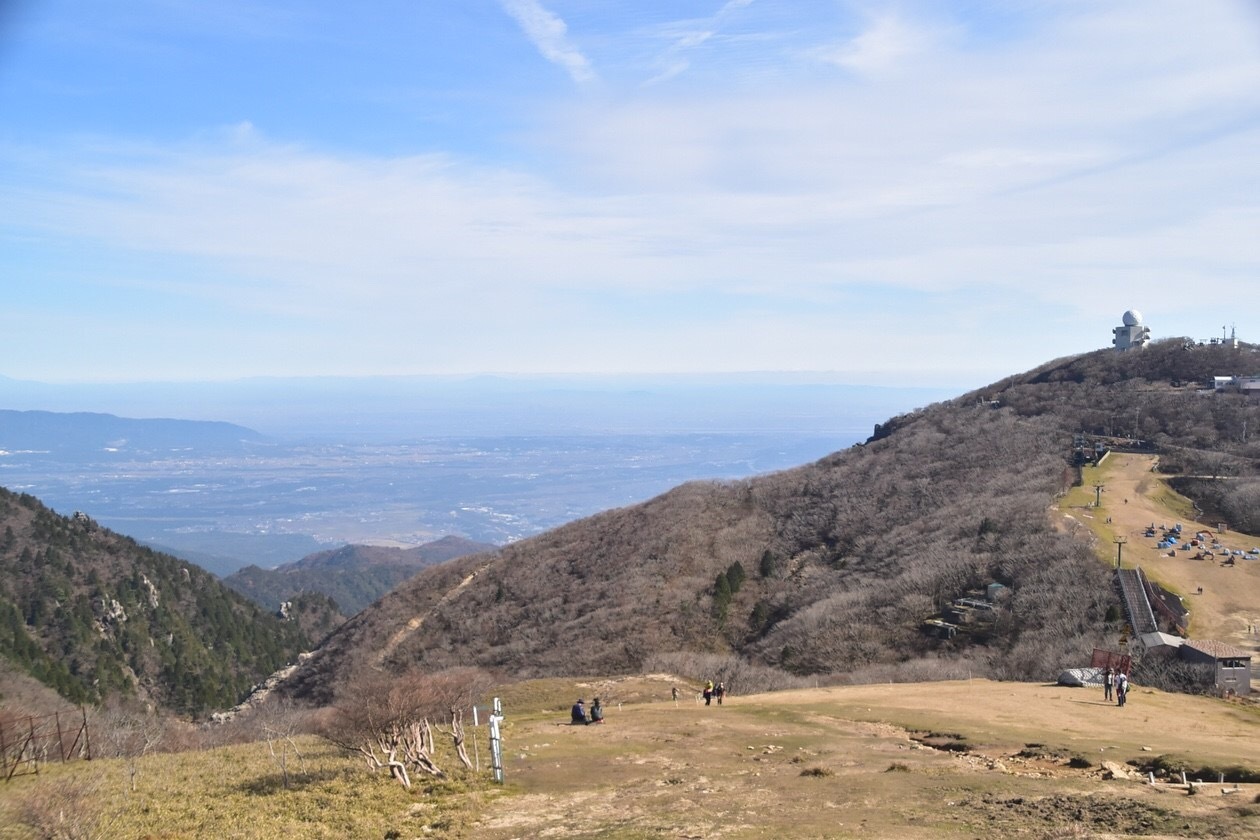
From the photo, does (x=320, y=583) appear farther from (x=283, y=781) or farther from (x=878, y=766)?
(x=878, y=766)

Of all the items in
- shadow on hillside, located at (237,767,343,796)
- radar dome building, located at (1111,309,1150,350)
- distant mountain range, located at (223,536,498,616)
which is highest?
radar dome building, located at (1111,309,1150,350)

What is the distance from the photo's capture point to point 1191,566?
136 ft

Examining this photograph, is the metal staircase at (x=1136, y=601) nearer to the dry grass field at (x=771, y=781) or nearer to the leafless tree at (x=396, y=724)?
the dry grass field at (x=771, y=781)

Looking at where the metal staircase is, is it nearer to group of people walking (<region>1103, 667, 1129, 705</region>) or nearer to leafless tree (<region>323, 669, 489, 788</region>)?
group of people walking (<region>1103, 667, 1129, 705</region>)

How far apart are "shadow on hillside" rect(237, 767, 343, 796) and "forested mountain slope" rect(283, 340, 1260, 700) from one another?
24225 millimetres

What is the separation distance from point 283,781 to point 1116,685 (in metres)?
24.3

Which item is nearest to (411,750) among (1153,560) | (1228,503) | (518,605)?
(1153,560)

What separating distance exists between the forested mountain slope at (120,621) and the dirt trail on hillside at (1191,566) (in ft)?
220

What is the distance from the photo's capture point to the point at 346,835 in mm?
16844

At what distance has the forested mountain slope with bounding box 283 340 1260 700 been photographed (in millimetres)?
42438

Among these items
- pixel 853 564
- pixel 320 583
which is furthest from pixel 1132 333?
pixel 320 583

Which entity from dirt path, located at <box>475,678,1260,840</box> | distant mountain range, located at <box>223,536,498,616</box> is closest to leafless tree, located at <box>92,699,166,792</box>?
dirt path, located at <box>475,678,1260,840</box>

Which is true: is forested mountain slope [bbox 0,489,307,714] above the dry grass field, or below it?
below

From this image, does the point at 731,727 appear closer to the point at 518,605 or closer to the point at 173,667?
the point at 518,605
